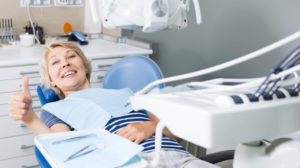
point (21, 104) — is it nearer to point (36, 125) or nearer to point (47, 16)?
point (36, 125)

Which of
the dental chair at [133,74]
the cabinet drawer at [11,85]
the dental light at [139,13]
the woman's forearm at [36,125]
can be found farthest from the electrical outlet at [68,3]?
the woman's forearm at [36,125]

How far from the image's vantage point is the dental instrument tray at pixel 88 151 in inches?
38.6

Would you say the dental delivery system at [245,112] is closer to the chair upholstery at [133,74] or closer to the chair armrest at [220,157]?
the chair armrest at [220,157]

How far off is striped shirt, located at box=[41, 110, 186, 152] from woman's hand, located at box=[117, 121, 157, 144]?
21 millimetres

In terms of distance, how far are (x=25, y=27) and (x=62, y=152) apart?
199 centimetres

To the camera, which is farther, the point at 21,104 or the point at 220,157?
the point at 220,157

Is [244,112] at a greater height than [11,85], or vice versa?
[244,112]

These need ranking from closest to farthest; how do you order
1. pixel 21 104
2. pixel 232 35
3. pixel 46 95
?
pixel 21 104 → pixel 46 95 → pixel 232 35

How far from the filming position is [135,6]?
1.39 metres

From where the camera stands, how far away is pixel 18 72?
2.24 meters

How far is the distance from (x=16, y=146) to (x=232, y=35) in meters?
1.43

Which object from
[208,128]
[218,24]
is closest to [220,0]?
[218,24]

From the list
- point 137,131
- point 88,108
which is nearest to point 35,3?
point 88,108

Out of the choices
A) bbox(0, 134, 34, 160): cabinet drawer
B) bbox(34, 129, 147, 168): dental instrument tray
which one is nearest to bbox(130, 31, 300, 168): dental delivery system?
bbox(34, 129, 147, 168): dental instrument tray
